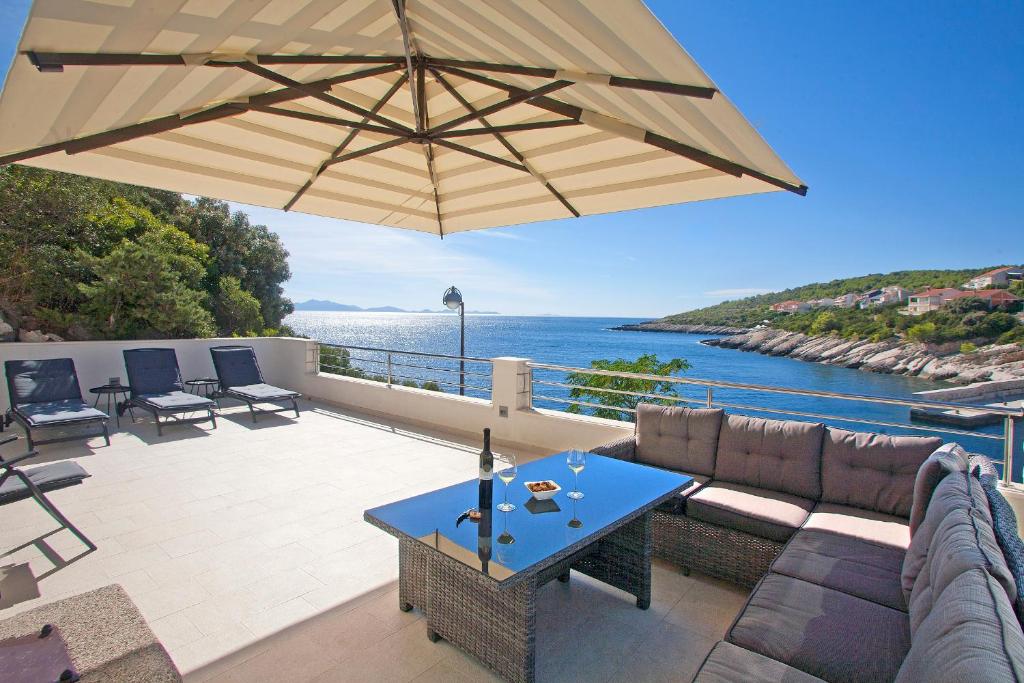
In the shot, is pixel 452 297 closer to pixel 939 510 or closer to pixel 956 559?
pixel 939 510

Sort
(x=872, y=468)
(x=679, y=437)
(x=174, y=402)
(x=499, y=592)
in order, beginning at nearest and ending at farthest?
(x=499, y=592)
(x=872, y=468)
(x=679, y=437)
(x=174, y=402)

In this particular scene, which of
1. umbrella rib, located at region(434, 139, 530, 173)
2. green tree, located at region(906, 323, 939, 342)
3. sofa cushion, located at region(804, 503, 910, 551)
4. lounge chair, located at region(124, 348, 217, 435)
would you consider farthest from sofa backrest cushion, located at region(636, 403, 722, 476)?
green tree, located at region(906, 323, 939, 342)

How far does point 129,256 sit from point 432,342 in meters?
57.3

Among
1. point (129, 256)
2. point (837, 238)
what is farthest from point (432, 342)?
point (129, 256)

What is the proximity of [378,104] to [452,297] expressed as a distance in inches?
168

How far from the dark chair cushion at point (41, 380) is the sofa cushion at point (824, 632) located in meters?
7.52

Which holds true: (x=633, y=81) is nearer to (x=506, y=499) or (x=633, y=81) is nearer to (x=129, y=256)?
(x=506, y=499)

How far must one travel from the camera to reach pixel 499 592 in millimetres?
2127

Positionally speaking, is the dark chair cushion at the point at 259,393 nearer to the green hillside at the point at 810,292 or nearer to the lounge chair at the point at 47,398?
the lounge chair at the point at 47,398

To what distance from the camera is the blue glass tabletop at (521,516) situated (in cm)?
197

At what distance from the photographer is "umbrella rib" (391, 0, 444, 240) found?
95.3 inches

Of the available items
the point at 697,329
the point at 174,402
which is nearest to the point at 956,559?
the point at 174,402

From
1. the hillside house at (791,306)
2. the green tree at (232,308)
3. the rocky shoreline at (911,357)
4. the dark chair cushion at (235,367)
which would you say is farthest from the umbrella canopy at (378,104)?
the hillside house at (791,306)

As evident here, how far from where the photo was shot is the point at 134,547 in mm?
3295
